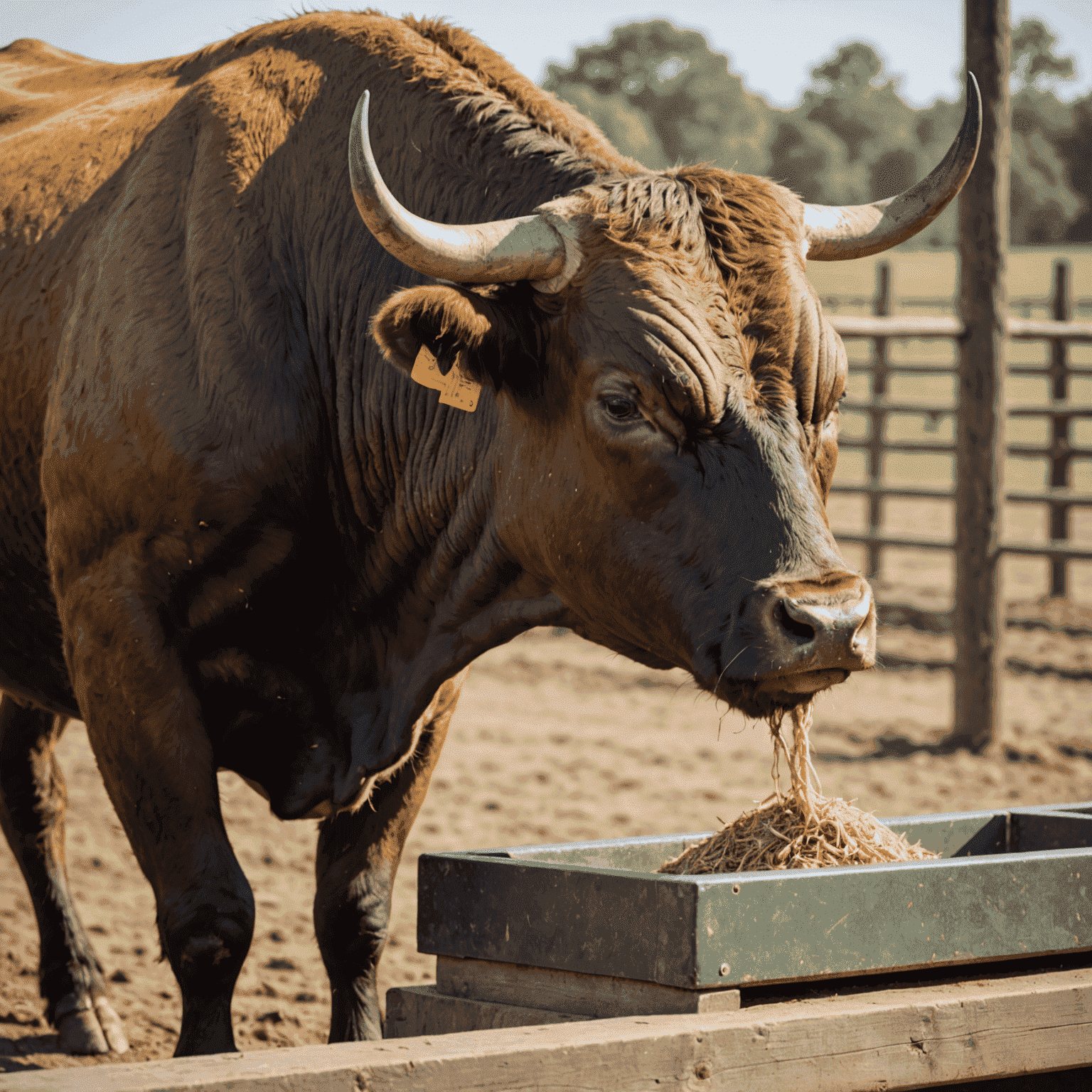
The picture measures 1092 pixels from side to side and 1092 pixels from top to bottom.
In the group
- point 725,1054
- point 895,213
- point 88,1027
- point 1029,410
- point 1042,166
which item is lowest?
point 88,1027

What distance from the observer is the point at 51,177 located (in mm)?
3898

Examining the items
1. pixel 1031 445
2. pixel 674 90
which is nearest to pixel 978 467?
pixel 1031 445

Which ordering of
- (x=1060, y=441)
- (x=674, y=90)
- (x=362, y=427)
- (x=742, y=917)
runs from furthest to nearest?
(x=674, y=90), (x=1060, y=441), (x=362, y=427), (x=742, y=917)

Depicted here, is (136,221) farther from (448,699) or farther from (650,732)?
(650,732)

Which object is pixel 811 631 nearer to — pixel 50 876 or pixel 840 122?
pixel 50 876

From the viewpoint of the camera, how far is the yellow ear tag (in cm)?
302

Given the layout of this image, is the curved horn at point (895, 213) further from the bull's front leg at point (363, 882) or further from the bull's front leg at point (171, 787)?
the bull's front leg at point (171, 787)

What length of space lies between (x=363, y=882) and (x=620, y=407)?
1569mm

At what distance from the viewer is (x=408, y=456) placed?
3.42m

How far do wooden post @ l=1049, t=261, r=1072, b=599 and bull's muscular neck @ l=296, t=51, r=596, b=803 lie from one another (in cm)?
973

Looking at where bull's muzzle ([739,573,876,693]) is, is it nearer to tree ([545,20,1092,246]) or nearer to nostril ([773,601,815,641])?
nostril ([773,601,815,641])

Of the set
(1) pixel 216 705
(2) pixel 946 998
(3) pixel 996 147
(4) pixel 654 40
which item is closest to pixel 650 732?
(3) pixel 996 147

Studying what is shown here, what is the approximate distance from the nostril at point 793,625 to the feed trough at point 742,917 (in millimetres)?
399

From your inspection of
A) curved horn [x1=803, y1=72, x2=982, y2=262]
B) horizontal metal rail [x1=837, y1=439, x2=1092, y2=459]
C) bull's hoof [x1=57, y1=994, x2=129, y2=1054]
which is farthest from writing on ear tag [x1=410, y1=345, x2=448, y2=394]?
horizontal metal rail [x1=837, y1=439, x2=1092, y2=459]
